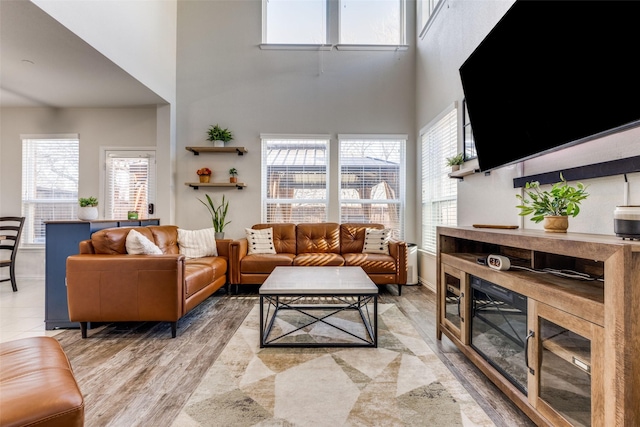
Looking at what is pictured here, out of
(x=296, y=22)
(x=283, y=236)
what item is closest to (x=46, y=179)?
(x=283, y=236)

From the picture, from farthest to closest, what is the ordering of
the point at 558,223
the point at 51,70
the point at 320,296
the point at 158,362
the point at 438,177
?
1. the point at 438,177
2. the point at 51,70
3. the point at 320,296
4. the point at 158,362
5. the point at 558,223

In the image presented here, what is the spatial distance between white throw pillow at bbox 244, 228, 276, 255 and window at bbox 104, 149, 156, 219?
1.83m

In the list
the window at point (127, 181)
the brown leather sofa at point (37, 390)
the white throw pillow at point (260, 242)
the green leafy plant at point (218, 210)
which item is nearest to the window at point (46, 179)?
the window at point (127, 181)

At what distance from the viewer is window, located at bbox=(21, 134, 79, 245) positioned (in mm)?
4742

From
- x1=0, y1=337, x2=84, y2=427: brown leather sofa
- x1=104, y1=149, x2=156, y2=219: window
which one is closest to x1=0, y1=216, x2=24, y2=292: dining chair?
x1=104, y1=149, x2=156, y2=219: window

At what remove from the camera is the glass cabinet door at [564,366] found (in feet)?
3.47

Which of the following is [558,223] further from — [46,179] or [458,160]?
[46,179]

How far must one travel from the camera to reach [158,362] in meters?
2.05

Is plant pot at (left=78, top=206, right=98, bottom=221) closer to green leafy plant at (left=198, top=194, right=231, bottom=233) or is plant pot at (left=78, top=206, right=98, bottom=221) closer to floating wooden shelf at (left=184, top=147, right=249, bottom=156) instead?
green leafy plant at (left=198, top=194, right=231, bottom=233)

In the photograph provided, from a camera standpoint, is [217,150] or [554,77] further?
[217,150]

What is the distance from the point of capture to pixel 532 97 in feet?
5.76

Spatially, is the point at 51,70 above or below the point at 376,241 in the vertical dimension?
above

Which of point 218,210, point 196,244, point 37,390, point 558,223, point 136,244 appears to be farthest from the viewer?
point 218,210

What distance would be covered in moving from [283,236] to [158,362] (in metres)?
2.53
